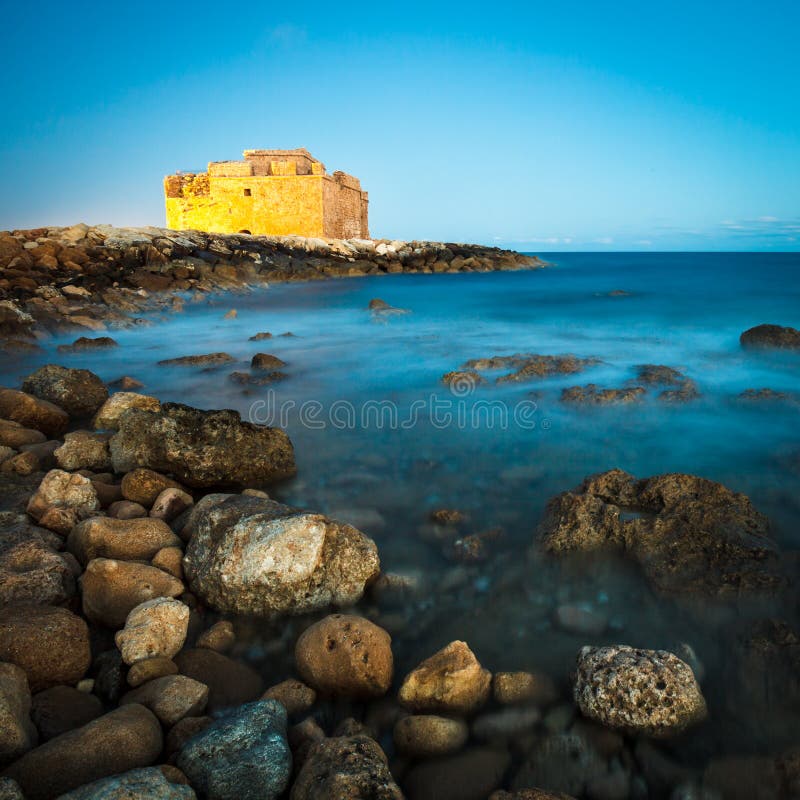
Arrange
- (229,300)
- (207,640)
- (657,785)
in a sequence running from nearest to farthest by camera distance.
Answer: (657,785) → (207,640) → (229,300)

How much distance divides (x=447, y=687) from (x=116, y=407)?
3804 mm

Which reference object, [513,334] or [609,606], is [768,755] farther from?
[513,334]

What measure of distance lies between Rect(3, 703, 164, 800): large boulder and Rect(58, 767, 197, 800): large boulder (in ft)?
0.49

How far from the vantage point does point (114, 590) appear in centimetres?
248

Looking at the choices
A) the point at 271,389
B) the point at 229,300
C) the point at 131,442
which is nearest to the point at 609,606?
the point at 131,442

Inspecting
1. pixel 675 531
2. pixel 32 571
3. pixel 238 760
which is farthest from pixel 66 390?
pixel 675 531

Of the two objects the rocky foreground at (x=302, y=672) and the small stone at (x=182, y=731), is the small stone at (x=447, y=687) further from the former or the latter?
the small stone at (x=182, y=731)

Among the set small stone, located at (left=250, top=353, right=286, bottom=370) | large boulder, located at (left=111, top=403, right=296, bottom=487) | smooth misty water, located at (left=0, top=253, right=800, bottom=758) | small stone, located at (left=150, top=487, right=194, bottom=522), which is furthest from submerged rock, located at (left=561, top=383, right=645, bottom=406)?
small stone, located at (left=150, top=487, right=194, bottom=522)

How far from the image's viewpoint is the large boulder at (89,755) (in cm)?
159

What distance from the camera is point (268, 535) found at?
2676 mm

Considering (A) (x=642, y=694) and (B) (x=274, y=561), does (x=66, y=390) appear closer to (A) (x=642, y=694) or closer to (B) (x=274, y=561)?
(B) (x=274, y=561)

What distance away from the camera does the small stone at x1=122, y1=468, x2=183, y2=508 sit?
343 centimetres

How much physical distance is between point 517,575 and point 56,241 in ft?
64.6

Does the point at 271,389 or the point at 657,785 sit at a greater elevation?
the point at 271,389
